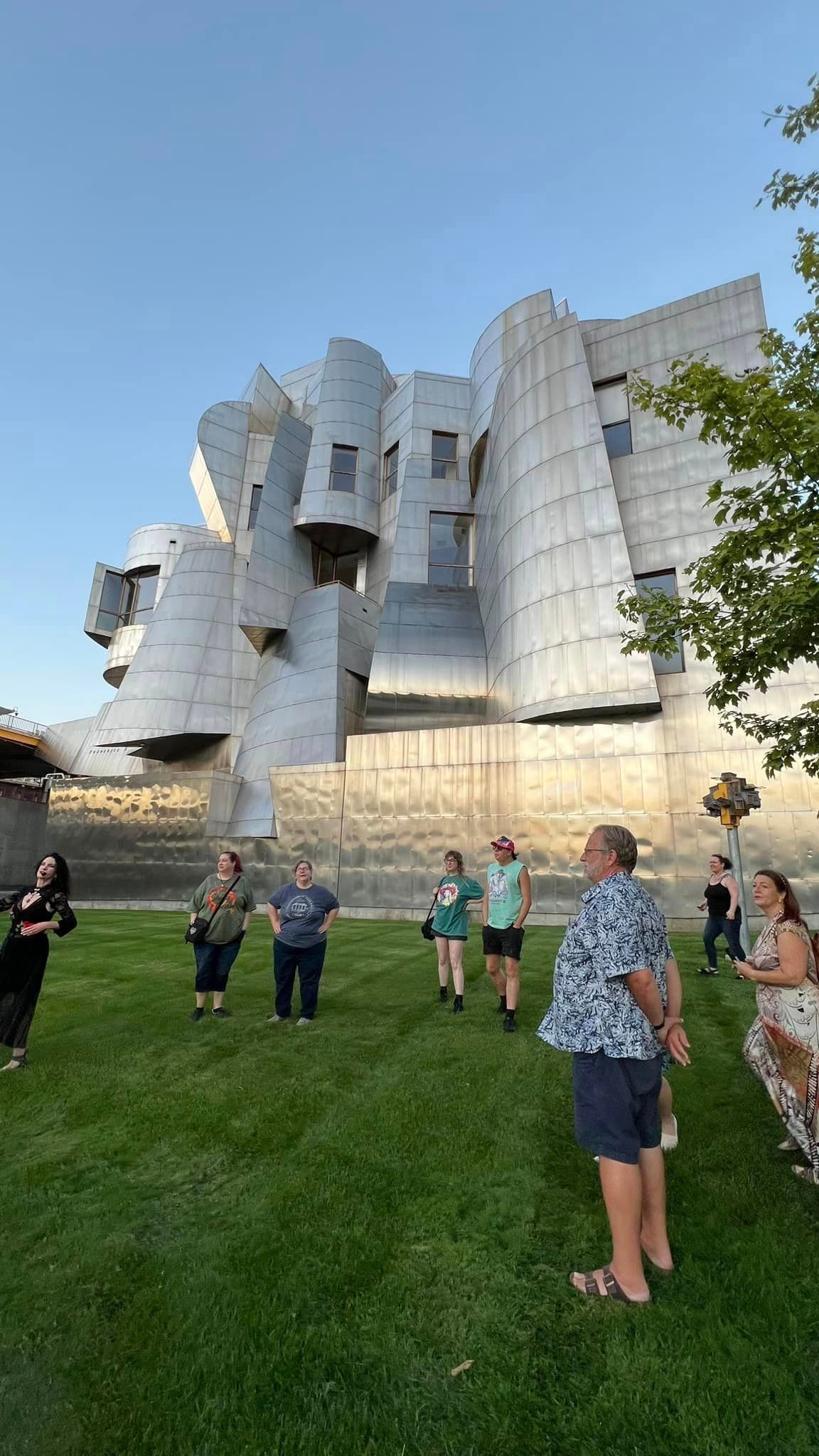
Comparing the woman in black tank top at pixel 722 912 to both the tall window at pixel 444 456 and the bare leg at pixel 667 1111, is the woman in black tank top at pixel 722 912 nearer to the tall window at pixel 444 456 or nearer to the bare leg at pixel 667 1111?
the bare leg at pixel 667 1111

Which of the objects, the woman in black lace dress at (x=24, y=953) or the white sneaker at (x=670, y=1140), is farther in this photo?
the woman in black lace dress at (x=24, y=953)

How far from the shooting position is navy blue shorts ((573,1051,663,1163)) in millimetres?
2922

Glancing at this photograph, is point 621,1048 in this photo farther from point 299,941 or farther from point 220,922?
point 220,922

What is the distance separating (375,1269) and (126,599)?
45.6 meters

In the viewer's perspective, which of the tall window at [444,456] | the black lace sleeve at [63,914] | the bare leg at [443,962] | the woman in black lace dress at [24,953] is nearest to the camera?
the woman in black lace dress at [24,953]

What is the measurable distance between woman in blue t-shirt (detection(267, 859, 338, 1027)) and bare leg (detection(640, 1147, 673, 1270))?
5.01 metres

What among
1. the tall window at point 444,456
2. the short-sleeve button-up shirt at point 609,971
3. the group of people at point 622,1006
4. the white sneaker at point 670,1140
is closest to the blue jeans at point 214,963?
the group of people at point 622,1006

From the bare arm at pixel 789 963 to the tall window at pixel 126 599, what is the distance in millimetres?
43299

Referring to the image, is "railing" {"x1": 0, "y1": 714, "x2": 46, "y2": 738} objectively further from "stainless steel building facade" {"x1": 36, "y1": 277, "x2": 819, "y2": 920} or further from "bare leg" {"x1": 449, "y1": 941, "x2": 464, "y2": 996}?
"bare leg" {"x1": 449, "y1": 941, "x2": 464, "y2": 996}

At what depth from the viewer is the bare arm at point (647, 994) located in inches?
119

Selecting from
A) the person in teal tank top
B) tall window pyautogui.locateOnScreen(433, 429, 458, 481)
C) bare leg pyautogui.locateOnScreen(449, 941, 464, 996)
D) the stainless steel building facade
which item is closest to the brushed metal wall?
the stainless steel building facade

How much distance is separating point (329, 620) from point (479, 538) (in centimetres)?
734

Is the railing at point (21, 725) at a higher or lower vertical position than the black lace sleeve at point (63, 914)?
higher

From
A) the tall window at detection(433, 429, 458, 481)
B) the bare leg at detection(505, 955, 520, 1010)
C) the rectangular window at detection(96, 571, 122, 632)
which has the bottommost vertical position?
the bare leg at detection(505, 955, 520, 1010)
